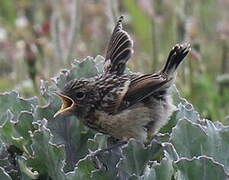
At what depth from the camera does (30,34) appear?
5.50m

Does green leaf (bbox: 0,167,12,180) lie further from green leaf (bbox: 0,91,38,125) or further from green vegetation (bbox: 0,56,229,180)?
green leaf (bbox: 0,91,38,125)

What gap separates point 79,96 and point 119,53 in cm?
19

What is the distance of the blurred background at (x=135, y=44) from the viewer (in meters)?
4.14

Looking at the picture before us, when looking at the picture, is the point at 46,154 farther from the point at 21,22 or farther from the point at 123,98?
the point at 21,22

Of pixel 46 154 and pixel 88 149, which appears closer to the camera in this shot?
pixel 46 154

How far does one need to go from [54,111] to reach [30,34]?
3511 millimetres

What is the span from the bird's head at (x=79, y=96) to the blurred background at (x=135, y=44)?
4.62 ft

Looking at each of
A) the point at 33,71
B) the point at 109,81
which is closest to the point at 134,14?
the point at 33,71

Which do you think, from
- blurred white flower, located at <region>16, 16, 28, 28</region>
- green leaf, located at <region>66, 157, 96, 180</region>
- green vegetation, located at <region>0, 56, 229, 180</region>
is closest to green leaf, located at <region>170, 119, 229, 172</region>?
green vegetation, located at <region>0, 56, 229, 180</region>

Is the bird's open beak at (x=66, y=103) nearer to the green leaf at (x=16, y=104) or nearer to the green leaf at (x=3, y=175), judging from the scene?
the green leaf at (x=16, y=104)

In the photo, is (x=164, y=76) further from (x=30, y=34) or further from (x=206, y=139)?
(x=30, y=34)

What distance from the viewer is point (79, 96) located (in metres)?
2.13

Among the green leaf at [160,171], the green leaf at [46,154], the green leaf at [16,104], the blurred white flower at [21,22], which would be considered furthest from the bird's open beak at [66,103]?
the blurred white flower at [21,22]

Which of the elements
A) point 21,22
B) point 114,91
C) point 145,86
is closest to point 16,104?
A: point 114,91
